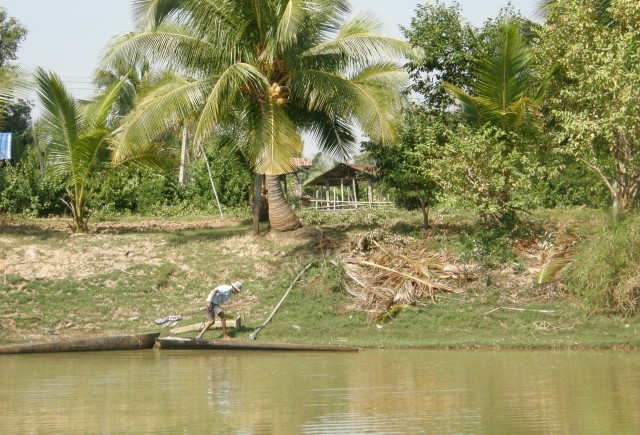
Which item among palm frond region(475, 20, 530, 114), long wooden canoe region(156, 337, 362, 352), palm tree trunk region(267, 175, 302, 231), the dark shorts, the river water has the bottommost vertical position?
the river water

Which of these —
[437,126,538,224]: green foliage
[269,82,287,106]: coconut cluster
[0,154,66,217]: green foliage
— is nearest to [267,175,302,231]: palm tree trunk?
[269,82,287,106]: coconut cluster

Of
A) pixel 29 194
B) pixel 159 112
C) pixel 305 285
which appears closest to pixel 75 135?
pixel 159 112

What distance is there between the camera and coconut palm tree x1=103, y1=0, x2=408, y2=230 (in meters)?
18.8

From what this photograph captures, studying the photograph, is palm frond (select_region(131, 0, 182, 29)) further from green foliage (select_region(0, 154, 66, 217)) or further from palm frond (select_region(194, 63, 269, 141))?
green foliage (select_region(0, 154, 66, 217))

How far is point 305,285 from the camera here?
18.8 meters

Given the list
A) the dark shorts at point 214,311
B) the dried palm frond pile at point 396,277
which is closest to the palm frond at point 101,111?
the dried palm frond pile at point 396,277

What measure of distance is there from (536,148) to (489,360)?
25.6 ft

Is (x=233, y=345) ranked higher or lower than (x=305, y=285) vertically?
lower

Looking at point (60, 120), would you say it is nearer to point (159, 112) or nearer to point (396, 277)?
point (159, 112)

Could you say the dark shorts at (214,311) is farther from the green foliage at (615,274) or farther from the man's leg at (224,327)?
the green foliage at (615,274)

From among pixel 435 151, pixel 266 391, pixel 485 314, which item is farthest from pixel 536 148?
pixel 266 391

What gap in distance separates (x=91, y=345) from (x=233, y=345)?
2342mm

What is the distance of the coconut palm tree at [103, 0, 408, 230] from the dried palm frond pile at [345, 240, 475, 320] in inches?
95.4

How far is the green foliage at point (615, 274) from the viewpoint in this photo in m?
16.7
